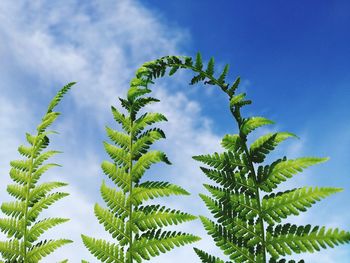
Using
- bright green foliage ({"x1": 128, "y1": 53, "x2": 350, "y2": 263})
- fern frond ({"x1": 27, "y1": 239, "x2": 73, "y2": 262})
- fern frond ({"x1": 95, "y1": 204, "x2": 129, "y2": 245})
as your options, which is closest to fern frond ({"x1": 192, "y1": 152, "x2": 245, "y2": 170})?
bright green foliage ({"x1": 128, "y1": 53, "x2": 350, "y2": 263})

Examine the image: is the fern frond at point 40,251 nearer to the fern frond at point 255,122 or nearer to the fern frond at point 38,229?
the fern frond at point 38,229

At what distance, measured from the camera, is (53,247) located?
3480 mm

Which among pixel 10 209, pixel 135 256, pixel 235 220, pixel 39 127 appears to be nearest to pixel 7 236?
pixel 10 209

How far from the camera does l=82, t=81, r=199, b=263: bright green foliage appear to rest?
2977 mm

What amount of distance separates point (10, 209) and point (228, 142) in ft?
6.28

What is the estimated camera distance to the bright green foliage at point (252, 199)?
262 cm

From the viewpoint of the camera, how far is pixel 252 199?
106 inches

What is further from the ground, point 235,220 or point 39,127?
point 39,127

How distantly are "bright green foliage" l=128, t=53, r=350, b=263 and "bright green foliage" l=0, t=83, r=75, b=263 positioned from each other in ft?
4.51

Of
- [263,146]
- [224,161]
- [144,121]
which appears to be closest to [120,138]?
[144,121]

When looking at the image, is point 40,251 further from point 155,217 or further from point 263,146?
point 263,146

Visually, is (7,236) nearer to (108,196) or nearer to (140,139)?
(108,196)

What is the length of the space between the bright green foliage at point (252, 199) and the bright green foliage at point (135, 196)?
238mm

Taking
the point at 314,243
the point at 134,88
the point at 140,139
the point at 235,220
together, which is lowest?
the point at 314,243
